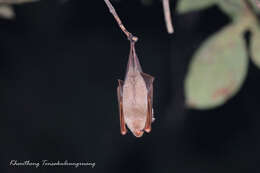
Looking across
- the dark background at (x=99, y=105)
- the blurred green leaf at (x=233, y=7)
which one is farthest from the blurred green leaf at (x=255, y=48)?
the dark background at (x=99, y=105)

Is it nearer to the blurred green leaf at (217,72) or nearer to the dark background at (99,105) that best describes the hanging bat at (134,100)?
the blurred green leaf at (217,72)

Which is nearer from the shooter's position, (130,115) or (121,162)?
(130,115)

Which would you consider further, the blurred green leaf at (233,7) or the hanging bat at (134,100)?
the blurred green leaf at (233,7)

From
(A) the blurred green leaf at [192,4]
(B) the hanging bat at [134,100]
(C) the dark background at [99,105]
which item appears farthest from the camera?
(C) the dark background at [99,105]

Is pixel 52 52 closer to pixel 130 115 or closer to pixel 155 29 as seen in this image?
pixel 155 29

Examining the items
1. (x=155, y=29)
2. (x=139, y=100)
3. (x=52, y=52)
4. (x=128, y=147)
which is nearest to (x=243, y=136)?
(x=128, y=147)

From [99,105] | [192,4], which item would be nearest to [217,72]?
[192,4]
